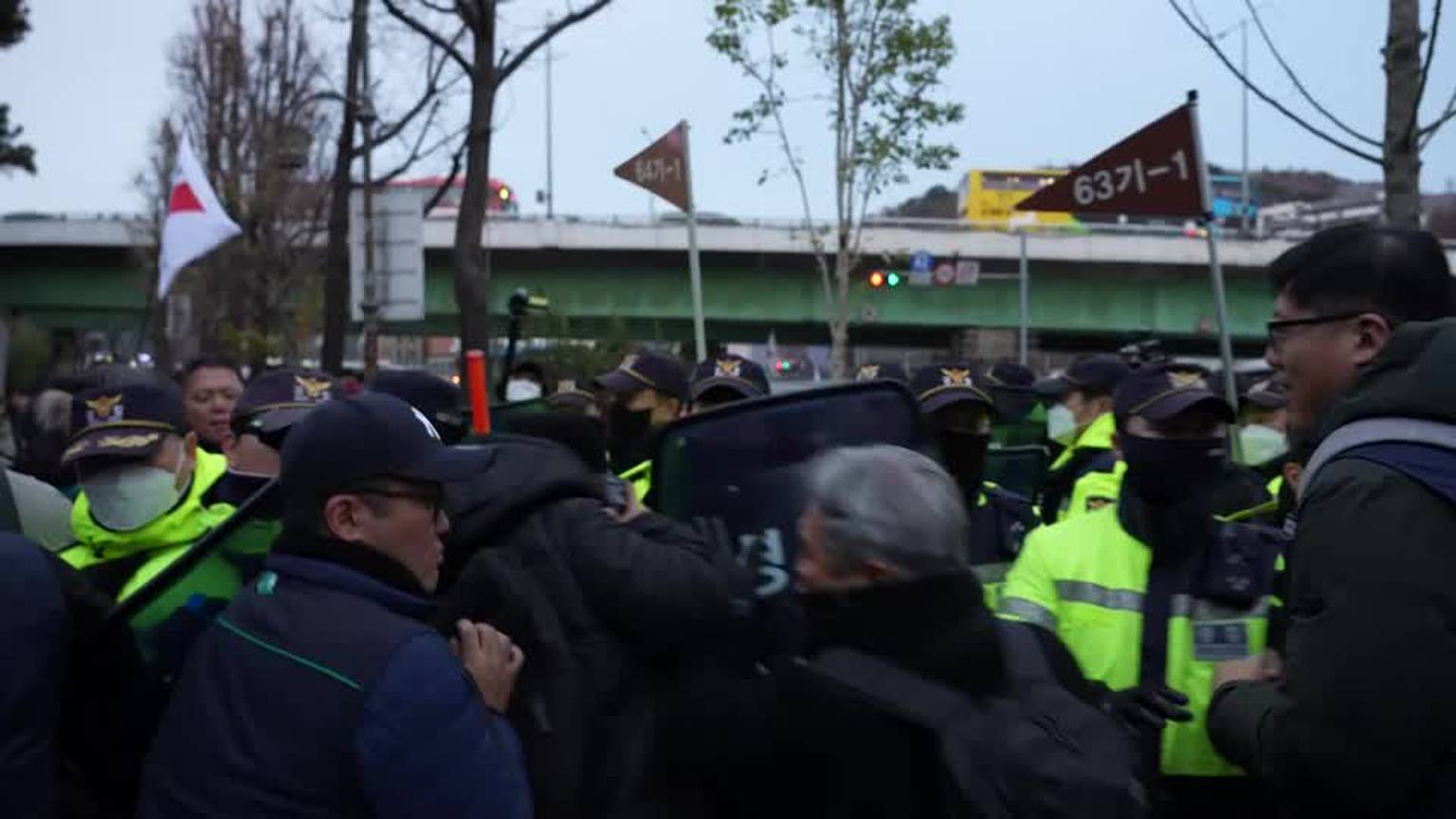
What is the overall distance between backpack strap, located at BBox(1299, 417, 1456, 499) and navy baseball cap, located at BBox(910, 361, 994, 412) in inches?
103

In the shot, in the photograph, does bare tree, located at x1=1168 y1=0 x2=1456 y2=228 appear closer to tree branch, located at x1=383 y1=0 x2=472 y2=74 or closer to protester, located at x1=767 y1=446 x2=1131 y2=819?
protester, located at x1=767 y1=446 x2=1131 y2=819

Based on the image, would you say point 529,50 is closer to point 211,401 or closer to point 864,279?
point 211,401

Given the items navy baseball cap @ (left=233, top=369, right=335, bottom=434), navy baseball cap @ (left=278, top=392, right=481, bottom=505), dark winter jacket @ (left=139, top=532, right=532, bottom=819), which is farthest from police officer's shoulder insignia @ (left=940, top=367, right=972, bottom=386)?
dark winter jacket @ (left=139, top=532, right=532, bottom=819)

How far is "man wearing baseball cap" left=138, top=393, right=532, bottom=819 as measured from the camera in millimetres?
2447

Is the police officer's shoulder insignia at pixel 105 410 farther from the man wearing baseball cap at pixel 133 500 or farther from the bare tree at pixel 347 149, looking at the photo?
the bare tree at pixel 347 149

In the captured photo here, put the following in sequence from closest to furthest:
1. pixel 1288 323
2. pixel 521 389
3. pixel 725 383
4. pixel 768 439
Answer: pixel 1288 323 < pixel 768 439 < pixel 725 383 < pixel 521 389

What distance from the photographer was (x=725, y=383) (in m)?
6.00

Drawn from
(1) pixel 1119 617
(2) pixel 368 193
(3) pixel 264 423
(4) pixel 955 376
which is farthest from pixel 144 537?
(2) pixel 368 193

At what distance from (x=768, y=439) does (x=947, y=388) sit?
2.41 meters

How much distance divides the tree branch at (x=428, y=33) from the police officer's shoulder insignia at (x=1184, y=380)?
1202 centimetres

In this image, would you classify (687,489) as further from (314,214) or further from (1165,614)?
(314,214)

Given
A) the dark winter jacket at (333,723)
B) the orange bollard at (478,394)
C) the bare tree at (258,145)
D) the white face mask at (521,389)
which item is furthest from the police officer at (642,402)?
the bare tree at (258,145)

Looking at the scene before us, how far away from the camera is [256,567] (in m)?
3.01

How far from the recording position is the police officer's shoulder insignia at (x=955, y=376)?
18.0ft
